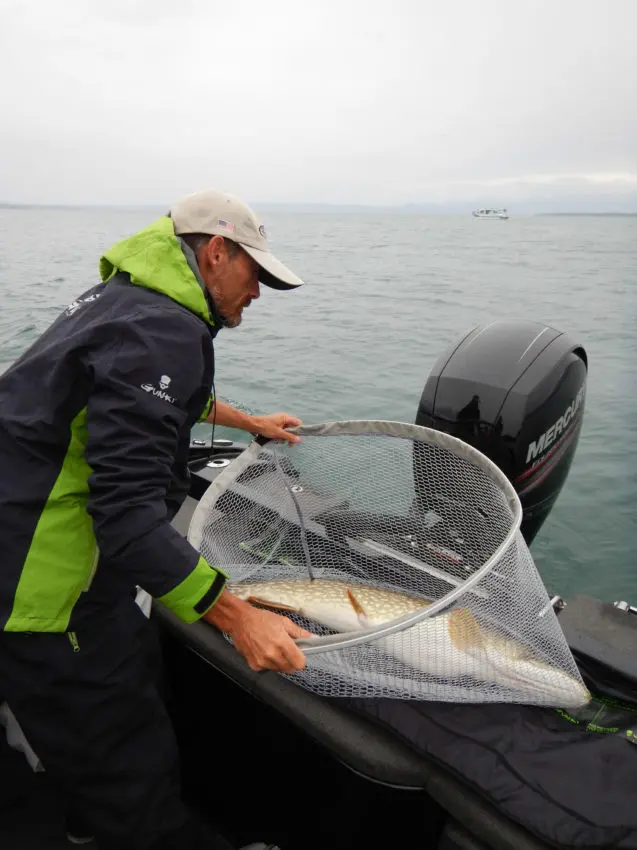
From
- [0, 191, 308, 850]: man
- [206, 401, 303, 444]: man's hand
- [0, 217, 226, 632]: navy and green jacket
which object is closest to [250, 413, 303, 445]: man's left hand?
[206, 401, 303, 444]: man's hand

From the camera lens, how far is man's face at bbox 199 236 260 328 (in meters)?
1.76

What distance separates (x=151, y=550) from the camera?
1513 mm

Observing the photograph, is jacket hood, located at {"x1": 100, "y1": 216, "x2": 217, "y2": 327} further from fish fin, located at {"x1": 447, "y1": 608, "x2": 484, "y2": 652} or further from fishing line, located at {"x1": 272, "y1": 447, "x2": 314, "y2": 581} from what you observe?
fish fin, located at {"x1": 447, "y1": 608, "x2": 484, "y2": 652}

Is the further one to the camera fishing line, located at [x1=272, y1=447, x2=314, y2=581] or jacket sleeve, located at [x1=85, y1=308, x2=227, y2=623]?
fishing line, located at [x1=272, y1=447, x2=314, y2=581]

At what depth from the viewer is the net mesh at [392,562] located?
1.72 m

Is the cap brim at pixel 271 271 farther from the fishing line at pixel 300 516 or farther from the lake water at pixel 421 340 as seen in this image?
the lake water at pixel 421 340

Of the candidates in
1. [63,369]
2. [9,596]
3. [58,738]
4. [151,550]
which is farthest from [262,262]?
[58,738]

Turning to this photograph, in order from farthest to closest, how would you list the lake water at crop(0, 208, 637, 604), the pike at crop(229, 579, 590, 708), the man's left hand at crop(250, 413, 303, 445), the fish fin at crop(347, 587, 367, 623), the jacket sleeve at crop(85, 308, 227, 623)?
the lake water at crop(0, 208, 637, 604) < the man's left hand at crop(250, 413, 303, 445) < the fish fin at crop(347, 587, 367, 623) < the pike at crop(229, 579, 590, 708) < the jacket sleeve at crop(85, 308, 227, 623)

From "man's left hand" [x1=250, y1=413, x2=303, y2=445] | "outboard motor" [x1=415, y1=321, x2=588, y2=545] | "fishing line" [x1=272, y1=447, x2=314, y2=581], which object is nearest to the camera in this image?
"man's left hand" [x1=250, y1=413, x2=303, y2=445]

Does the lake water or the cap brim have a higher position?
the cap brim

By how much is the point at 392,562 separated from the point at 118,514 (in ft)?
4.48

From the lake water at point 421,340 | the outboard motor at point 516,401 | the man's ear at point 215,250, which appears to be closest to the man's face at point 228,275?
the man's ear at point 215,250

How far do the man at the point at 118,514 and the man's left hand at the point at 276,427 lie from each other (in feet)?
1.56

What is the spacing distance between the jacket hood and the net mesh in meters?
0.84
